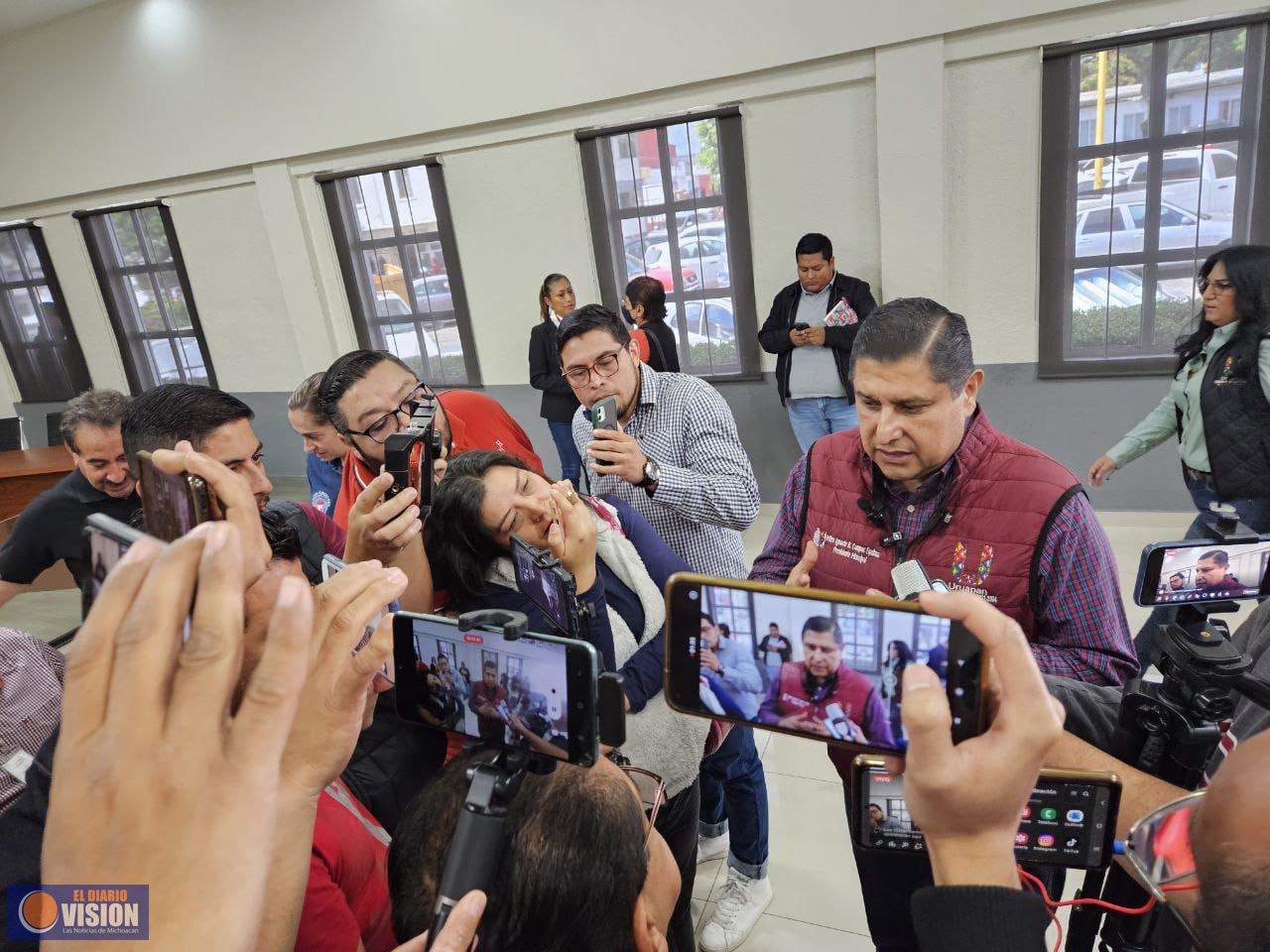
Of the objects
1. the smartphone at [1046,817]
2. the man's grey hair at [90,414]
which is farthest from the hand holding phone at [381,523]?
the man's grey hair at [90,414]

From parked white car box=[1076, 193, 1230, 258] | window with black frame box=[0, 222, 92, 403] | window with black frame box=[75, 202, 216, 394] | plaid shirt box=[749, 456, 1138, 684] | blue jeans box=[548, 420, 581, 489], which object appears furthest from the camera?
window with black frame box=[0, 222, 92, 403]

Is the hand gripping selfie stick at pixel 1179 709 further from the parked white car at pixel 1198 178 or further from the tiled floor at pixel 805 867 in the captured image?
the parked white car at pixel 1198 178

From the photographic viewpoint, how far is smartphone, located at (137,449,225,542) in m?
0.71

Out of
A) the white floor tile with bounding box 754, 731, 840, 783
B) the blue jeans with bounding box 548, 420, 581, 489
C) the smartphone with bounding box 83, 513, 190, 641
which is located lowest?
the white floor tile with bounding box 754, 731, 840, 783

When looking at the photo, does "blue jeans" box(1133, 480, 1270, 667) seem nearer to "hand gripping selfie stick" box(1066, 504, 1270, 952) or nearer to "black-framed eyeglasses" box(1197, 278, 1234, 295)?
"black-framed eyeglasses" box(1197, 278, 1234, 295)

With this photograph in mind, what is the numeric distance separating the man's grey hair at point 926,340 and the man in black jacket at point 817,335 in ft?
8.42

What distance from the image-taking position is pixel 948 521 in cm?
128

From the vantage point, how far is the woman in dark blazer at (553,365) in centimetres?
423

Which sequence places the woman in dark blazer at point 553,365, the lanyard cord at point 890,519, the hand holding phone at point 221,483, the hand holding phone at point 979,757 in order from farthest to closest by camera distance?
the woman in dark blazer at point 553,365, the lanyard cord at point 890,519, the hand holding phone at point 221,483, the hand holding phone at point 979,757

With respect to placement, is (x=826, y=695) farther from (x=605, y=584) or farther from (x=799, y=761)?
(x=799, y=761)

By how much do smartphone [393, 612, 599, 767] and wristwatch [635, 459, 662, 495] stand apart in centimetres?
99

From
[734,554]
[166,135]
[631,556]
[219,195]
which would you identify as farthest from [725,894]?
[166,135]

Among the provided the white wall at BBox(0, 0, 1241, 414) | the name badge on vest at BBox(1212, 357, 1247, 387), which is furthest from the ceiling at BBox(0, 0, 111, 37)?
the name badge on vest at BBox(1212, 357, 1247, 387)

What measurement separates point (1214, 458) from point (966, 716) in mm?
2450
